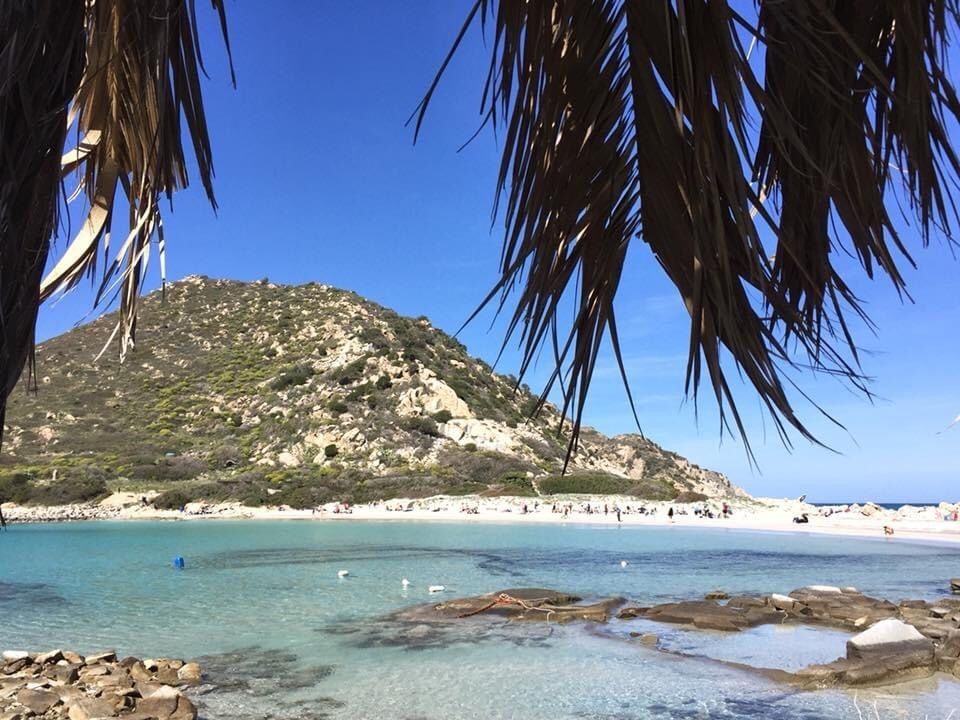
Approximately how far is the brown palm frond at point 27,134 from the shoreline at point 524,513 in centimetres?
3631

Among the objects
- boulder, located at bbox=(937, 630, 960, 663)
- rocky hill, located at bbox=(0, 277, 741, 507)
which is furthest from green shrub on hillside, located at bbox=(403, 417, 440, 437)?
boulder, located at bbox=(937, 630, 960, 663)

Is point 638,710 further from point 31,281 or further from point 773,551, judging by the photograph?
point 773,551

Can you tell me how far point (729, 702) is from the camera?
825cm

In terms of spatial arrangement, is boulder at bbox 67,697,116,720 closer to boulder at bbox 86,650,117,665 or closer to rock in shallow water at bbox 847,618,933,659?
boulder at bbox 86,650,117,665

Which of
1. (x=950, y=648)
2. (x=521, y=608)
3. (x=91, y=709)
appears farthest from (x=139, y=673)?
(x=950, y=648)

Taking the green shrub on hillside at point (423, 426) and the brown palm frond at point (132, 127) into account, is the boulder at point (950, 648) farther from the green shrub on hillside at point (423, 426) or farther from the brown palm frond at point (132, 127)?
the green shrub on hillside at point (423, 426)

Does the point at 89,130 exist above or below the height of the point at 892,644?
above

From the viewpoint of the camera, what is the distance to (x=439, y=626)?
1282 centimetres

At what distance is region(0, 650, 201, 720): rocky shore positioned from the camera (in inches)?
302

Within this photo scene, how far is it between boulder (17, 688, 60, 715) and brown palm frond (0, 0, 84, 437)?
8.34 metres

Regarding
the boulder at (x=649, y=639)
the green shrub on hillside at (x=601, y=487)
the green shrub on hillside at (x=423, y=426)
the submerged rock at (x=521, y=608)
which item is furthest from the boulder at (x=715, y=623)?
the green shrub on hillside at (x=423, y=426)

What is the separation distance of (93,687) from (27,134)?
9.34 m

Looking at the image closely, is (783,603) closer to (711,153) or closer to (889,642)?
(889,642)

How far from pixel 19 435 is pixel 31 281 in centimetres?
6270
